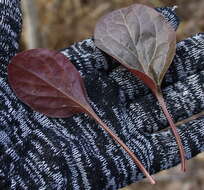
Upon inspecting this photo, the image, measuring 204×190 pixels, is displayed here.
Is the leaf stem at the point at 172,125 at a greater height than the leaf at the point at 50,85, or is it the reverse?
the leaf at the point at 50,85

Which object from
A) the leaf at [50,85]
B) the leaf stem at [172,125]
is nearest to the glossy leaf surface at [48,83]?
the leaf at [50,85]

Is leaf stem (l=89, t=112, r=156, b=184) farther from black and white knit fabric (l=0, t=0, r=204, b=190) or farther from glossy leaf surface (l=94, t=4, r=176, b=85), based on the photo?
glossy leaf surface (l=94, t=4, r=176, b=85)

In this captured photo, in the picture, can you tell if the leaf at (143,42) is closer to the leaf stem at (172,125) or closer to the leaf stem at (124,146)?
the leaf stem at (172,125)

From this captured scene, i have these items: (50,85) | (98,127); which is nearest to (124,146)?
(98,127)

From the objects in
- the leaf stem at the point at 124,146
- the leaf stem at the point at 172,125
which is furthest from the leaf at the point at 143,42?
the leaf stem at the point at 124,146

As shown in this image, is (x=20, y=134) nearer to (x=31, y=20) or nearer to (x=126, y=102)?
(x=126, y=102)
